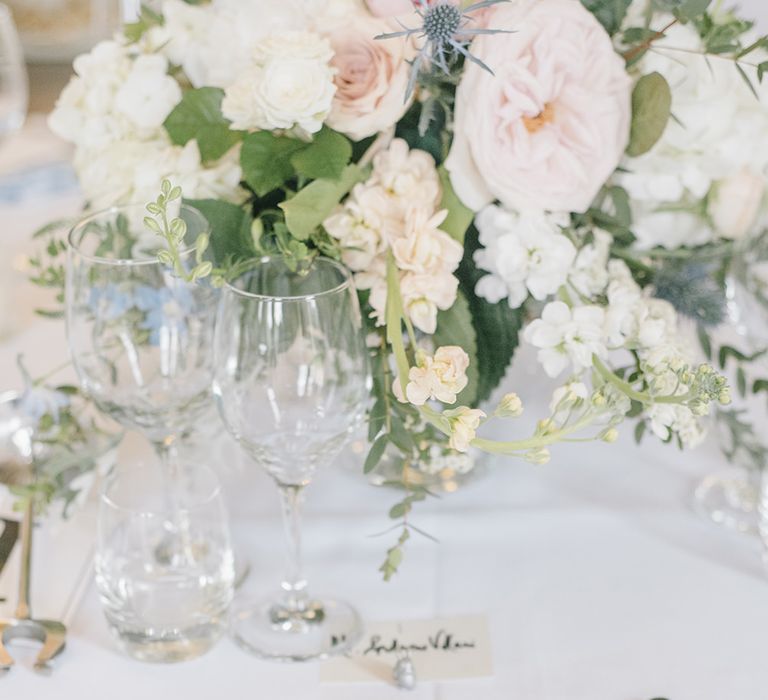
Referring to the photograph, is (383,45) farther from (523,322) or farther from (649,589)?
(649,589)

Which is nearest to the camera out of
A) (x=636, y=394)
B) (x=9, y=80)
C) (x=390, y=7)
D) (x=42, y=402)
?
(x=636, y=394)

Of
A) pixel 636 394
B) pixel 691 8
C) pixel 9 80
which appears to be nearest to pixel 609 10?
pixel 691 8

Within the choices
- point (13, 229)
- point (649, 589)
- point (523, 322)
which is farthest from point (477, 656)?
point (13, 229)

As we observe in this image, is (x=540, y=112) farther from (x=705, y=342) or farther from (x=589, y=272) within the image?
(x=705, y=342)

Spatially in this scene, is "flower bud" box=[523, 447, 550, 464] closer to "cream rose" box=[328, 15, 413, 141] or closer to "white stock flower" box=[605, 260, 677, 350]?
"white stock flower" box=[605, 260, 677, 350]

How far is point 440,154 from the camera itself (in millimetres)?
831

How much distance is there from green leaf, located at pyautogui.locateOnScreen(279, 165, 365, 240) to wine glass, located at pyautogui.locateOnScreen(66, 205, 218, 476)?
75 millimetres

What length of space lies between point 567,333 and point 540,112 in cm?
17

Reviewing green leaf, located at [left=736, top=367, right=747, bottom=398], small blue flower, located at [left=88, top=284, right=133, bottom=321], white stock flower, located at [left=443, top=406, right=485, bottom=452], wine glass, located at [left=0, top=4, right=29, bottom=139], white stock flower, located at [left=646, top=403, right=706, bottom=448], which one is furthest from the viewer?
wine glass, located at [left=0, top=4, right=29, bottom=139]

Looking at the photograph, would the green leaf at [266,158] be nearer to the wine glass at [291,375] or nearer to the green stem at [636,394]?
the wine glass at [291,375]

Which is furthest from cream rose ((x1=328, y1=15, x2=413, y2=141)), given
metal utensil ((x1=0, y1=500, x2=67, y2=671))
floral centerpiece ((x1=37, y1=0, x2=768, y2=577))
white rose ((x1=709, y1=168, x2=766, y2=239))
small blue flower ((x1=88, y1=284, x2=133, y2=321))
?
metal utensil ((x1=0, y1=500, x2=67, y2=671))

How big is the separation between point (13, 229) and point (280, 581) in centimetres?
84

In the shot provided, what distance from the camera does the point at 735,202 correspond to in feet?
3.04

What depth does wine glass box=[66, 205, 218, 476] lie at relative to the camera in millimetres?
805
